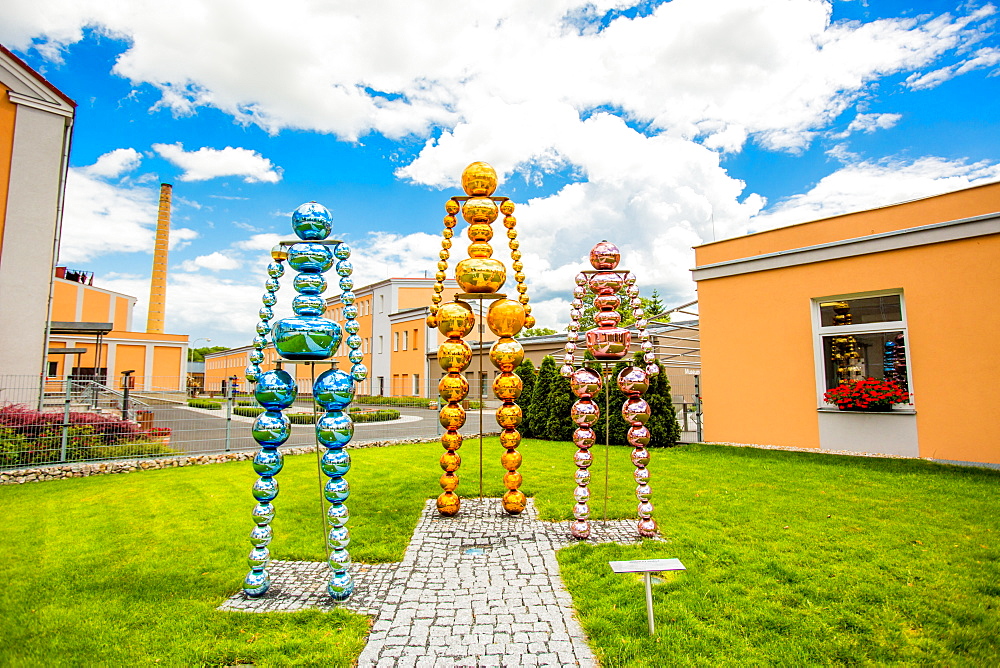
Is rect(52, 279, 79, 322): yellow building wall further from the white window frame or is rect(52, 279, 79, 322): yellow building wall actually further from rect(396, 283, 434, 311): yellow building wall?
the white window frame

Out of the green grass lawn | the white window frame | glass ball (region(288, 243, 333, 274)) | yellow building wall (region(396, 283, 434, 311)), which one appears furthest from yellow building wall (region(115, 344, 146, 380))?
the white window frame

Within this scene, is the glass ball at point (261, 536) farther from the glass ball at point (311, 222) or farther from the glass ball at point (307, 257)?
the glass ball at point (311, 222)

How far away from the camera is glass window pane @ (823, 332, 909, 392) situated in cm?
854

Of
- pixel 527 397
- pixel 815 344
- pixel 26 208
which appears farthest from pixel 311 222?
pixel 26 208

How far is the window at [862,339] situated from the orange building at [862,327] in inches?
0.7

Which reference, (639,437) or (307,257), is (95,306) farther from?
(639,437)

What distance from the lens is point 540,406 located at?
1358 centimetres

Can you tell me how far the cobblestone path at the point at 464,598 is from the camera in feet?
9.43

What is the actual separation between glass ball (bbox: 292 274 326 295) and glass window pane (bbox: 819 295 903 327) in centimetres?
943

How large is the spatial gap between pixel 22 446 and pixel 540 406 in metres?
10.6

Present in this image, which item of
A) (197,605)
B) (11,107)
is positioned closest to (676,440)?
(197,605)

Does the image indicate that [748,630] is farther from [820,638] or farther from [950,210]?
[950,210]

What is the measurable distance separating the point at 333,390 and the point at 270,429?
56 centimetres

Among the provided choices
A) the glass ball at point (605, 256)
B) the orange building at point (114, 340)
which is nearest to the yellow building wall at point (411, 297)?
the orange building at point (114, 340)
